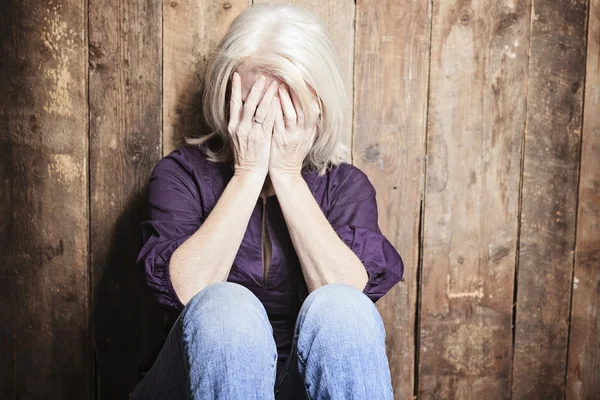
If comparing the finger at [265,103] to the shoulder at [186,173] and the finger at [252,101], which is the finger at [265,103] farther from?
the shoulder at [186,173]

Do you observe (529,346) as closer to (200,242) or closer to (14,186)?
(200,242)

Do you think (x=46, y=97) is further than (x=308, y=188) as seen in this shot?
Yes

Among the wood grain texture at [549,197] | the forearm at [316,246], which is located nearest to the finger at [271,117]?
the forearm at [316,246]

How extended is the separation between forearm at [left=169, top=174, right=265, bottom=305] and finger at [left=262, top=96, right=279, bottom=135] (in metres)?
0.10

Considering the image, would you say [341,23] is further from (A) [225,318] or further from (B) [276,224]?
(A) [225,318]

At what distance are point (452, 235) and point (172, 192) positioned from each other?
27.0 inches

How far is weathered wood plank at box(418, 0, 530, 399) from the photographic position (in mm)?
1390

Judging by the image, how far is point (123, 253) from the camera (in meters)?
1.39

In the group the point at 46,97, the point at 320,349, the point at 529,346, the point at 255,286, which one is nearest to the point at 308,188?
the point at 255,286

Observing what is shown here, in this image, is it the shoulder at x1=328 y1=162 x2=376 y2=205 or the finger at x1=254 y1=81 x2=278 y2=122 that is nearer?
the finger at x1=254 y1=81 x2=278 y2=122

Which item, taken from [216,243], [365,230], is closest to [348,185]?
[365,230]

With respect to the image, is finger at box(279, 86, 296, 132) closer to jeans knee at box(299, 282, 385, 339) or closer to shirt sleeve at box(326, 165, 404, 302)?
shirt sleeve at box(326, 165, 404, 302)

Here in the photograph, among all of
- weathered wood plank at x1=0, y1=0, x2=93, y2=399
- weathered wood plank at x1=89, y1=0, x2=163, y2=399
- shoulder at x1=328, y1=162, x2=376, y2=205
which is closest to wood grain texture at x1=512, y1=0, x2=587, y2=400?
shoulder at x1=328, y1=162, x2=376, y2=205

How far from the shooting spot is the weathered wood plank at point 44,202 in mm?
1319
